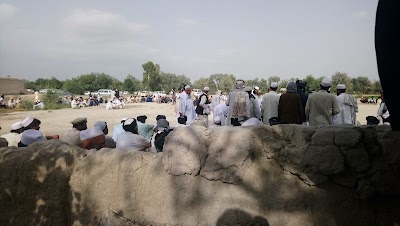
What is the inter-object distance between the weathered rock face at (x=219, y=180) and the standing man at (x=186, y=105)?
5806 mm

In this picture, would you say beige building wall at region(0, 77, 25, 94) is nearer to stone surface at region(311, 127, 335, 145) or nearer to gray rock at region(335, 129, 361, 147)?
stone surface at region(311, 127, 335, 145)

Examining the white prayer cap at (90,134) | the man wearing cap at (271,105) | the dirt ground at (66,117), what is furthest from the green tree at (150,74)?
the white prayer cap at (90,134)

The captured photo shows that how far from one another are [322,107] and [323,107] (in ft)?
Result: 0.06

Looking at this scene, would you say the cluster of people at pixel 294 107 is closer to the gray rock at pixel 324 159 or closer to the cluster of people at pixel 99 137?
the cluster of people at pixel 99 137

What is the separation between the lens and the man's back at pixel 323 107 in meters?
5.21

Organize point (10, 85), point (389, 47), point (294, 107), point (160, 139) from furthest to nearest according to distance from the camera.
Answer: point (10, 85)
point (294, 107)
point (160, 139)
point (389, 47)

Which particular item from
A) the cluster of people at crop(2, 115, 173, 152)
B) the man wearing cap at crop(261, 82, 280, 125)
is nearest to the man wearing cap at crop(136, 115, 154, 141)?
the cluster of people at crop(2, 115, 173, 152)

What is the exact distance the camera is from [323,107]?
5215 mm

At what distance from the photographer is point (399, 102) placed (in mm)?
1848

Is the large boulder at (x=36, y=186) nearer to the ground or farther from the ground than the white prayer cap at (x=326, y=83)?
nearer to the ground

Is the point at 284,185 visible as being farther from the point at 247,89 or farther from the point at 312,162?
the point at 247,89

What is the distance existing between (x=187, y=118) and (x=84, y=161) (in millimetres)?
5835

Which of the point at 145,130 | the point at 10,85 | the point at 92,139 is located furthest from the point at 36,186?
the point at 10,85

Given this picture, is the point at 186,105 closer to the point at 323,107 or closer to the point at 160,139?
the point at 323,107
